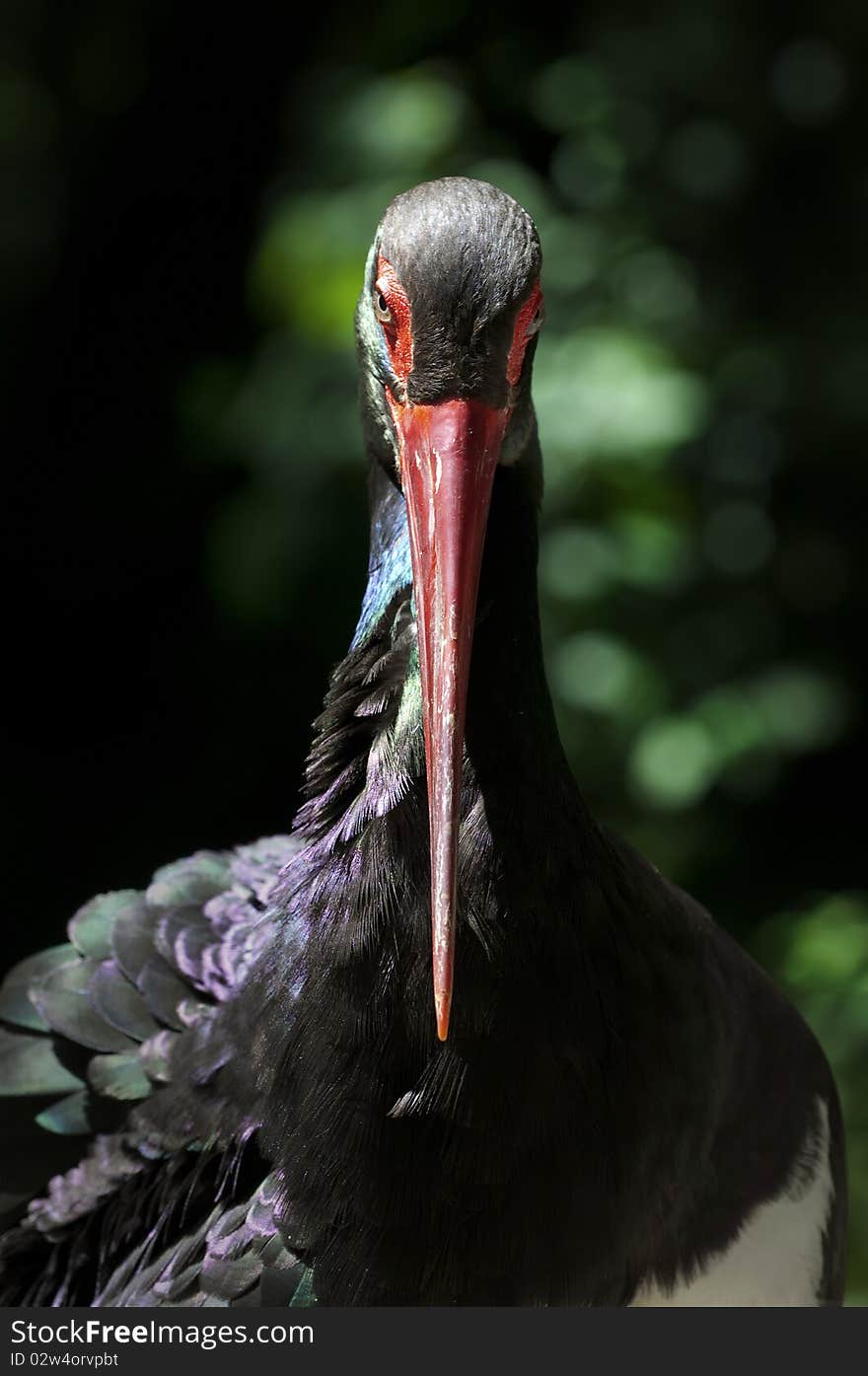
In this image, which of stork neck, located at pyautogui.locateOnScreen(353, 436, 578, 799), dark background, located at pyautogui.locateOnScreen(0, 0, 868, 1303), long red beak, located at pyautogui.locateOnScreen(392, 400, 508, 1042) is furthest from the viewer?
dark background, located at pyautogui.locateOnScreen(0, 0, 868, 1303)

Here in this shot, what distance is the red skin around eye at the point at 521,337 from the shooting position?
124cm

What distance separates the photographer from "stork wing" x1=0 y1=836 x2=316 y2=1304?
1397 mm

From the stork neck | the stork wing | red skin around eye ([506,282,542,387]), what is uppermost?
red skin around eye ([506,282,542,387])

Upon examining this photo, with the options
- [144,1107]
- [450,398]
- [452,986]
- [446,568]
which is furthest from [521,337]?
[144,1107]

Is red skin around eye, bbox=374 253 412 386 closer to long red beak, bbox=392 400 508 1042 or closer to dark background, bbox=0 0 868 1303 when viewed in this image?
long red beak, bbox=392 400 508 1042

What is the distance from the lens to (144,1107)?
155cm

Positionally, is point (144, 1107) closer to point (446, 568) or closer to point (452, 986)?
point (452, 986)

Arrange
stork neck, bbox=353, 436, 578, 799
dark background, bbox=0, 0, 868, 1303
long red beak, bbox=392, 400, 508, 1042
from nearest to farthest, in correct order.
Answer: long red beak, bbox=392, 400, 508, 1042
stork neck, bbox=353, 436, 578, 799
dark background, bbox=0, 0, 868, 1303

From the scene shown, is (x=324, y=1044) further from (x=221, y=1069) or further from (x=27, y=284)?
(x=27, y=284)

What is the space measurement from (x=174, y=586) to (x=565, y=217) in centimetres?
102

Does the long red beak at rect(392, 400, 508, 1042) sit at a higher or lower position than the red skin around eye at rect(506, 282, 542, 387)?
lower

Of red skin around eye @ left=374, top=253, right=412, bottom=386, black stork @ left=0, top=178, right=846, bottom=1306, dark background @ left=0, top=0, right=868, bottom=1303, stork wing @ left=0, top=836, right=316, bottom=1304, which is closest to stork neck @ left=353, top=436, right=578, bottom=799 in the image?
black stork @ left=0, top=178, right=846, bottom=1306

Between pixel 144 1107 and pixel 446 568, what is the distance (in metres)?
0.65

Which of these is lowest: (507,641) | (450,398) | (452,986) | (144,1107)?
(144,1107)
